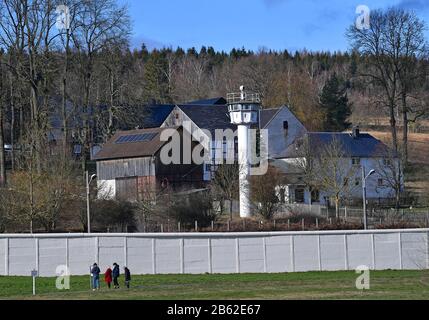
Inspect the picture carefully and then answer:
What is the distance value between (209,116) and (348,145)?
1459 centimetres

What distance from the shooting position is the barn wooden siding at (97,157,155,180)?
79.4 m

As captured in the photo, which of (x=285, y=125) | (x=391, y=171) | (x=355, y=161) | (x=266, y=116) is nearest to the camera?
(x=391, y=171)

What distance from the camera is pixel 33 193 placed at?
204 feet

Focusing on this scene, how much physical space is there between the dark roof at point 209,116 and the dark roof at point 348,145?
753 centimetres

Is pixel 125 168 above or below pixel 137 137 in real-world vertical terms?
below

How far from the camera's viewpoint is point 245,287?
40656 millimetres

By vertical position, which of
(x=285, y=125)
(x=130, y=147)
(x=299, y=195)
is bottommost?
(x=299, y=195)

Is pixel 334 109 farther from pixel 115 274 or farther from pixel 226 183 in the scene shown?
pixel 115 274

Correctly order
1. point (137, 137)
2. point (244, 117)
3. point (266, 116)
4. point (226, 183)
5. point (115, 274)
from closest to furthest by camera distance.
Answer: point (115, 274), point (226, 183), point (244, 117), point (137, 137), point (266, 116)

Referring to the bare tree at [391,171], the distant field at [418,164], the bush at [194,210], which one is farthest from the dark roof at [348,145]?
the bush at [194,210]

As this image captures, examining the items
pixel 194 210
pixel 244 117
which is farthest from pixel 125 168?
pixel 194 210

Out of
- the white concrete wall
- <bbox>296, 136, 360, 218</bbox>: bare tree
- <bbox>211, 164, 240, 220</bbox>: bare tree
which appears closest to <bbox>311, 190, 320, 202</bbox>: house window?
<bbox>296, 136, 360, 218</bbox>: bare tree

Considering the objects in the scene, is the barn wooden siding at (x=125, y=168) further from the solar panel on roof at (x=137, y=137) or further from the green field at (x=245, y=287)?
the green field at (x=245, y=287)
